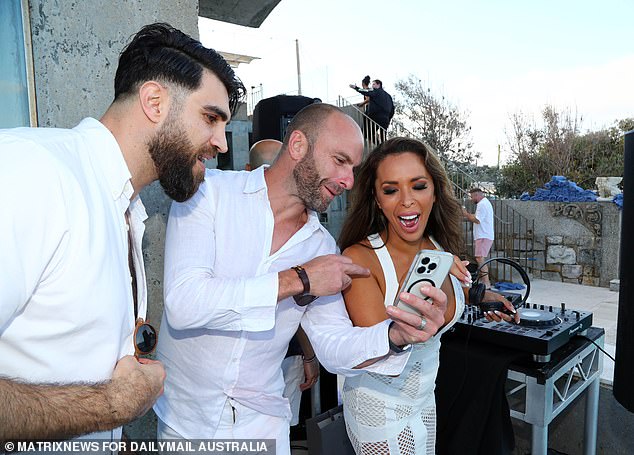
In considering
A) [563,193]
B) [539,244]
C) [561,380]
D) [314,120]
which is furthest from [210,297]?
[563,193]

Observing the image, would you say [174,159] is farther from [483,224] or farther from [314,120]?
[483,224]

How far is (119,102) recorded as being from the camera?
1286 mm

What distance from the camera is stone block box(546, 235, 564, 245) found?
10.0 m

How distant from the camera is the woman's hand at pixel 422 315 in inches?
52.9

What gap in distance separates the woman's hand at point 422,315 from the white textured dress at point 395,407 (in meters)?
0.40

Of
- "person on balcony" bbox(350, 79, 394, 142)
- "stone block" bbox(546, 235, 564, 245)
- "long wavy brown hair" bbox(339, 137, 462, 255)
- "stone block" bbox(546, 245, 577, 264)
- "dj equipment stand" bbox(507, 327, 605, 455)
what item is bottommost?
"stone block" bbox(546, 245, 577, 264)

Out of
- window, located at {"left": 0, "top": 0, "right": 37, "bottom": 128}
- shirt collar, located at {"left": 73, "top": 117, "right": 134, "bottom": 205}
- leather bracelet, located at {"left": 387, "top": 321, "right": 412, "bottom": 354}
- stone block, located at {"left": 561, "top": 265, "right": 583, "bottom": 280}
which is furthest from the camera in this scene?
stone block, located at {"left": 561, "top": 265, "right": 583, "bottom": 280}

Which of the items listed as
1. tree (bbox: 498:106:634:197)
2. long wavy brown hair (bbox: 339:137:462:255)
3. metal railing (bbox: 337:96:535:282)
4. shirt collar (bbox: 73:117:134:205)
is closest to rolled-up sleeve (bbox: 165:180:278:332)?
shirt collar (bbox: 73:117:134:205)

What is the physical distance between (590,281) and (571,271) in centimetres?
41

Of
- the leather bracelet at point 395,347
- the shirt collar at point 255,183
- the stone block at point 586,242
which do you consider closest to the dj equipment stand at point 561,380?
the leather bracelet at point 395,347

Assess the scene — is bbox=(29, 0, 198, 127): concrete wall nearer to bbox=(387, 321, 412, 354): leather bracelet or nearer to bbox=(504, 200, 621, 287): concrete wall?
bbox=(387, 321, 412, 354): leather bracelet

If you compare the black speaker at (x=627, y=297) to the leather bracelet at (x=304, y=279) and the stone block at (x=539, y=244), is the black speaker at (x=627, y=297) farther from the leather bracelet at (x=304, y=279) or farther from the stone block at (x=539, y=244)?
the stone block at (x=539, y=244)

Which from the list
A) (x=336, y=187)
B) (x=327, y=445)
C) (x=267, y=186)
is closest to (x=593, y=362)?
(x=327, y=445)

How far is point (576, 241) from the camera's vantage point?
9789 mm
